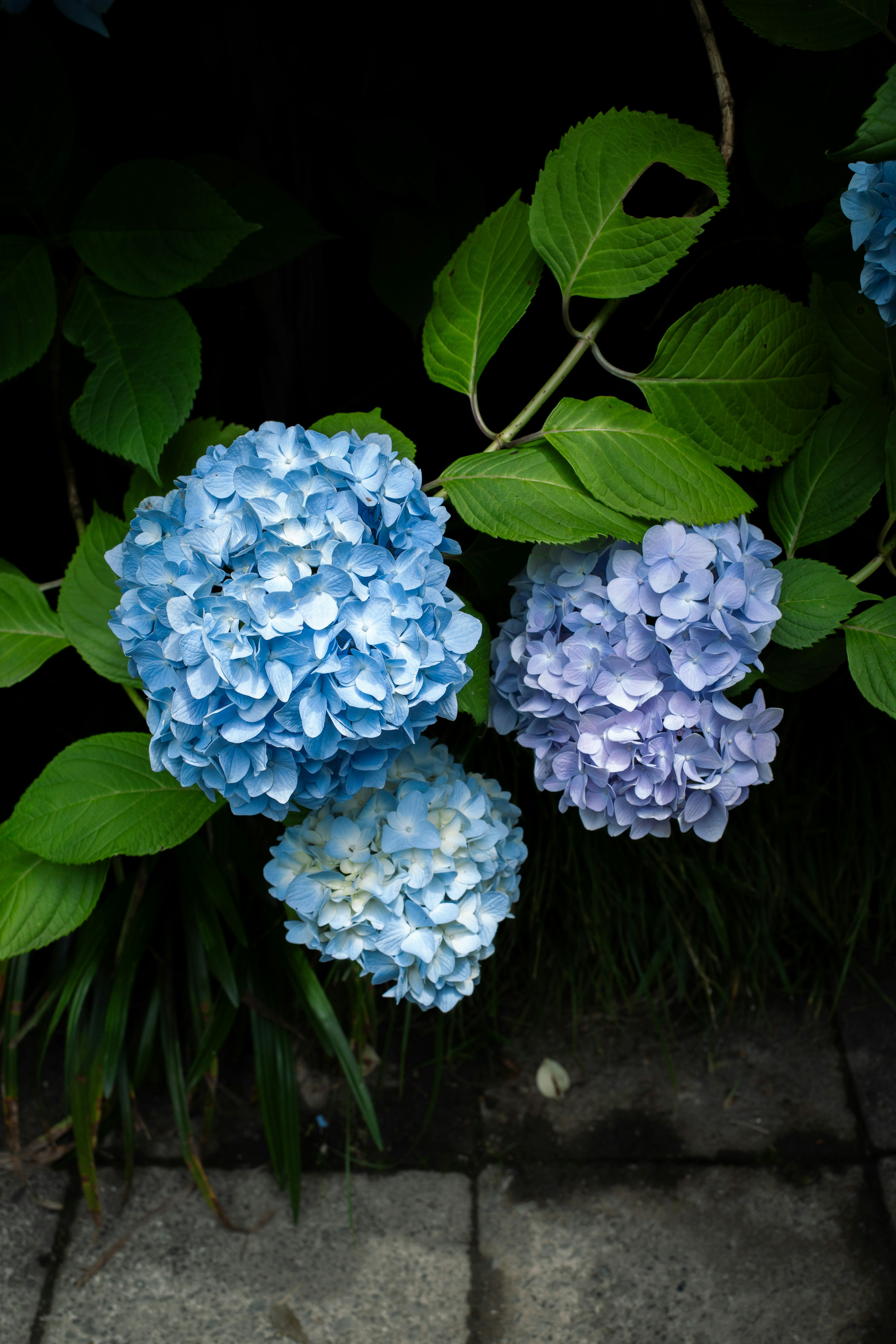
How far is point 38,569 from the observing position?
148 cm

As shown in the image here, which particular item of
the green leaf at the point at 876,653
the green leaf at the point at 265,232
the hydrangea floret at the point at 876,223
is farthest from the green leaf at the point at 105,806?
the hydrangea floret at the point at 876,223

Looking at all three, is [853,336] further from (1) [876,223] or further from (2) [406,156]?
(2) [406,156]

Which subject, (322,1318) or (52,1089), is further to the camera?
(52,1089)

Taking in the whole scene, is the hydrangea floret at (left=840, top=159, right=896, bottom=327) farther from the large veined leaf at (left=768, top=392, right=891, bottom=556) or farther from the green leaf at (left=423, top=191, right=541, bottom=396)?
the green leaf at (left=423, top=191, right=541, bottom=396)

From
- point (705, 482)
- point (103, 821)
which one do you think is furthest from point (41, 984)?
point (705, 482)

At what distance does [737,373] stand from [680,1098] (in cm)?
116

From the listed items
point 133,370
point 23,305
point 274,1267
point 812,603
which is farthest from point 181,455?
point 274,1267

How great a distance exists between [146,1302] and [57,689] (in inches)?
35.7

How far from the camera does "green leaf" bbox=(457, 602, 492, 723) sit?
2.72 ft

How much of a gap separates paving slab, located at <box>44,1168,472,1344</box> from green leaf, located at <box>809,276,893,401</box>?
1219 mm

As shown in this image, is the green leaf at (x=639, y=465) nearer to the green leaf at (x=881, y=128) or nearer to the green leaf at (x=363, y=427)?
the green leaf at (x=363, y=427)

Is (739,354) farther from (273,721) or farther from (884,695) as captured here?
(273,721)

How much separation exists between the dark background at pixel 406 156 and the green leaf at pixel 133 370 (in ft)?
0.30

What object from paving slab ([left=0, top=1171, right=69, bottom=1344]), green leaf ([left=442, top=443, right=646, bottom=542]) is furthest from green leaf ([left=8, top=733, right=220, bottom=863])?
paving slab ([left=0, top=1171, right=69, bottom=1344])
